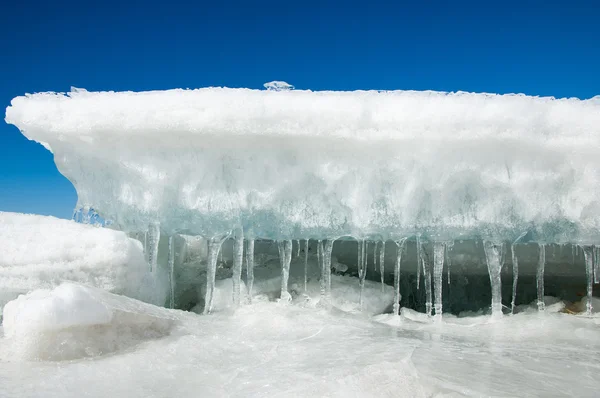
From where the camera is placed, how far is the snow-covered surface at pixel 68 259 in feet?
9.68

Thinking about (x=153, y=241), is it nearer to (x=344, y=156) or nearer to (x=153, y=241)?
(x=153, y=241)

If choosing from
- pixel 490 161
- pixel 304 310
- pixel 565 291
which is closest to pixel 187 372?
pixel 304 310

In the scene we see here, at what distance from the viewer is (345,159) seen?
308cm

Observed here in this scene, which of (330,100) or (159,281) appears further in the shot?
(159,281)

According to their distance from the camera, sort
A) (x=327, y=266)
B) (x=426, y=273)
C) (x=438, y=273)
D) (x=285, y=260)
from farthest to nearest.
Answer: (x=426, y=273) → (x=285, y=260) → (x=327, y=266) → (x=438, y=273)

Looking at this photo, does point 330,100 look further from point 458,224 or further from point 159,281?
point 159,281

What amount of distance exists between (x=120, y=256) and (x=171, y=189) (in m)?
0.55

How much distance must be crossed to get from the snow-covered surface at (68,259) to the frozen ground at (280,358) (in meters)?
0.62

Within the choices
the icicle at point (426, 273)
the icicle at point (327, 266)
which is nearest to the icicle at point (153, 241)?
the icicle at point (327, 266)

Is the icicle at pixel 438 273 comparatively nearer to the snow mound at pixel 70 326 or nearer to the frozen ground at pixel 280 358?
the frozen ground at pixel 280 358

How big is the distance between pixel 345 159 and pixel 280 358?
138 cm

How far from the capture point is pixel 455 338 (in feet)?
9.00

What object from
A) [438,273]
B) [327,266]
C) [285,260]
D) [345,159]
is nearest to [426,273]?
[438,273]

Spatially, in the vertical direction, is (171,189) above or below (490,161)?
Answer: below
